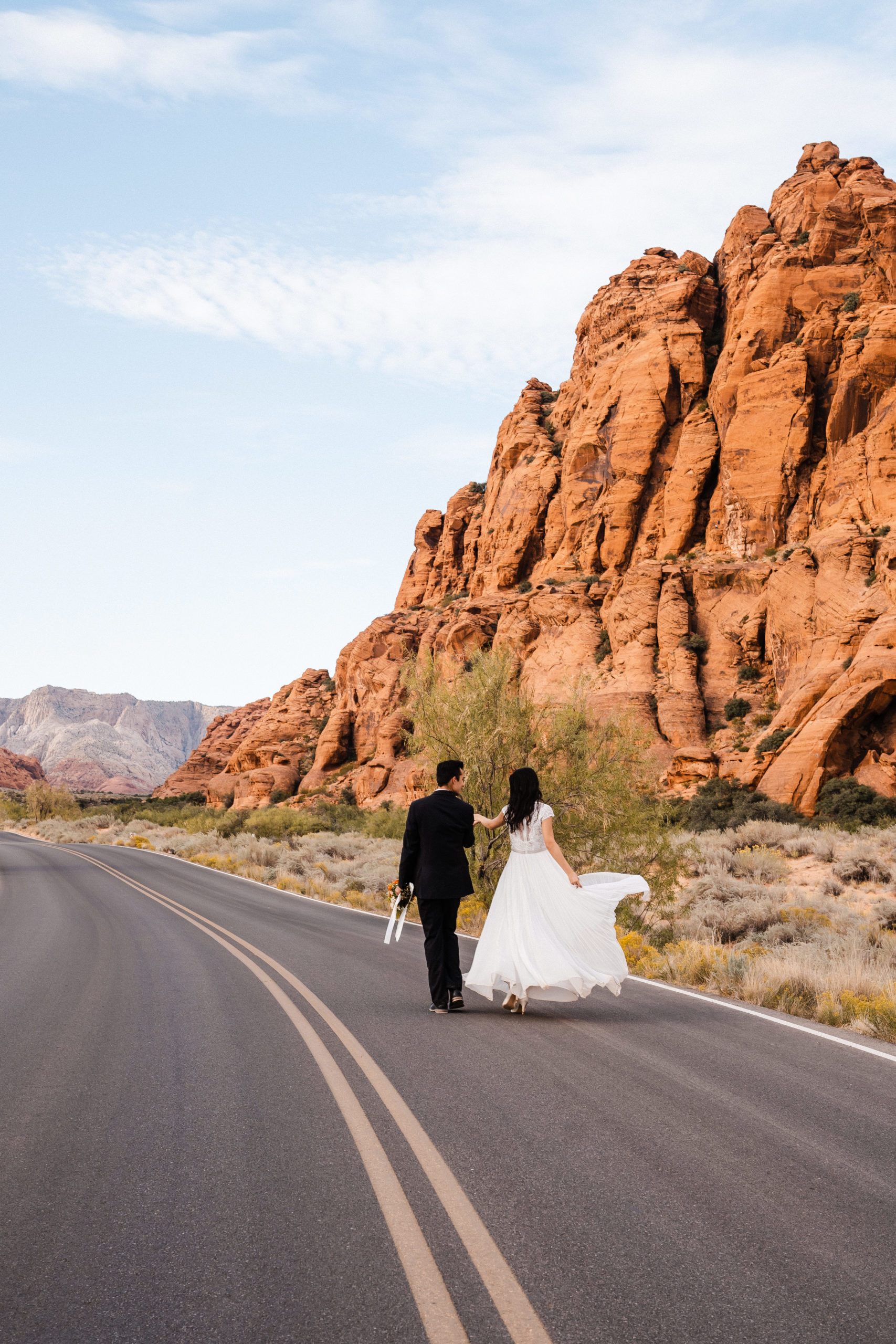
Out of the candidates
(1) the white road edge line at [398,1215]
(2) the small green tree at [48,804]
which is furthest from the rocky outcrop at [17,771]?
(1) the white road edge line at [398,1215]

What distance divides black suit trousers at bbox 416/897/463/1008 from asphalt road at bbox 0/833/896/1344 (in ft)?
0.76

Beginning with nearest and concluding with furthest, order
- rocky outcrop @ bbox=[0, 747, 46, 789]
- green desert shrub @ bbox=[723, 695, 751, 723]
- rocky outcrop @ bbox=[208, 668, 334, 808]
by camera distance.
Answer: green desert shrub @ bbox=[723, 695, 751, 723]
rocky outcrop @ bbox=[208, 668, 334, 808]
rocky outcrop @ bbox=[0, 747, 46, 789]

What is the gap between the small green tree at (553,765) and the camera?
15.0m

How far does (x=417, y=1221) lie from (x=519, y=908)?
12.9 ft

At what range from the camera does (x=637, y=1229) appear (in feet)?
11.2

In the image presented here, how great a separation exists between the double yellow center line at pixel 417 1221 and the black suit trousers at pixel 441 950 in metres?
1.12

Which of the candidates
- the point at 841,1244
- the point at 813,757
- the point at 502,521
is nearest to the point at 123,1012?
the point at 841,1244

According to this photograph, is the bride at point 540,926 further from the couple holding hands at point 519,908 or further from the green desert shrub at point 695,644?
the green desert shrub at point 695,644

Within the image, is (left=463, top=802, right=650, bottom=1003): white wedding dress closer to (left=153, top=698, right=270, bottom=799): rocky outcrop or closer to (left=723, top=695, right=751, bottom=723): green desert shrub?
(left=723, top=695, right=751, bottom=723): green desert shrub

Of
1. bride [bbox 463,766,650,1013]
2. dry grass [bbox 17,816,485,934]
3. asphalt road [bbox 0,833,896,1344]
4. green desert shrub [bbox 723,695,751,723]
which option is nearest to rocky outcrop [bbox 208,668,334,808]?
dry grass [bbox 17,816,485,934]

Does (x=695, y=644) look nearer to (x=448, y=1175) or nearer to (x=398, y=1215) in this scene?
(x=448, y=1175)

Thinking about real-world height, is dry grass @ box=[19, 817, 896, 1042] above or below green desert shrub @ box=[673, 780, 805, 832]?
below

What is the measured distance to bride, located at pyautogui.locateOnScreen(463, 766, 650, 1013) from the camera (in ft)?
23.3

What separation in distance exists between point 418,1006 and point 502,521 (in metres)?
59.0
